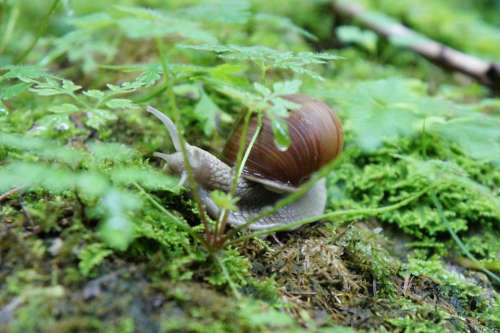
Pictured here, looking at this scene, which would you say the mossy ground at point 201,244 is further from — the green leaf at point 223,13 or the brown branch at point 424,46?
the brown branch at point 424,46

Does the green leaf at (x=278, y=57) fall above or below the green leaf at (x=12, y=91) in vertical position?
above

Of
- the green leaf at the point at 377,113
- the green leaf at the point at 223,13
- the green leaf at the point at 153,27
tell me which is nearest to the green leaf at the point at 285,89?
the green leaf at the point at 377,113

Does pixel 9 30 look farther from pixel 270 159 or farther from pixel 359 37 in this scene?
pixel 359 37

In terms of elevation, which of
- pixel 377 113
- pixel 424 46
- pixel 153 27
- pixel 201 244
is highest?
pixel 153 27

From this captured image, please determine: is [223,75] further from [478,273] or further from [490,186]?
[490,186]

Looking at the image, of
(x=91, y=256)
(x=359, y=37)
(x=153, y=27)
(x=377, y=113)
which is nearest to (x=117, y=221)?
(x=91, y=256)

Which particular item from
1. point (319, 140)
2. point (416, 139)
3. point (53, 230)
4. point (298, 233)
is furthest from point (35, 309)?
point (416, 139)

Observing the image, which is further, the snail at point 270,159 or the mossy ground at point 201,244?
the snail at point 270,159
